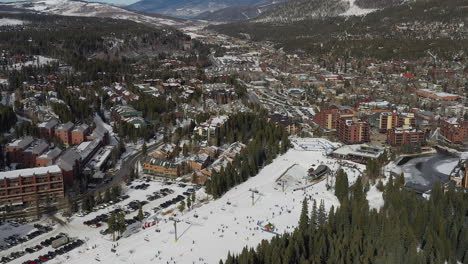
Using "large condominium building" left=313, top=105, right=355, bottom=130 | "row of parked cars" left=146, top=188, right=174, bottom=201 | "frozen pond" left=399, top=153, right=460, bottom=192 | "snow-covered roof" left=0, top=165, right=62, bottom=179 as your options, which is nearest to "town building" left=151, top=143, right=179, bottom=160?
"row of parked cars" left=146, top=188, right=174, bottom=201

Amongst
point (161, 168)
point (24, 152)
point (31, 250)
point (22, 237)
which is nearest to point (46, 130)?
point (24, 152)

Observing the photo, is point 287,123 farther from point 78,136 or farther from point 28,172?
point 28,172

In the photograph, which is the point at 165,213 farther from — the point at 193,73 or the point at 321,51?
the point at 321,51

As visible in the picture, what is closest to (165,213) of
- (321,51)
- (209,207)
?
(209,207)

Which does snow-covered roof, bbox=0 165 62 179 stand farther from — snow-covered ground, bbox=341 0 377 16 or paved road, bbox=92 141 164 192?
snow-covered ground, bbox=341 0 377 16

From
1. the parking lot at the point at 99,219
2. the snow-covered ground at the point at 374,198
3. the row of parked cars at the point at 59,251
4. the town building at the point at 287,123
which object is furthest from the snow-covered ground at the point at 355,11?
the row of parked cars at the point at 59,251
